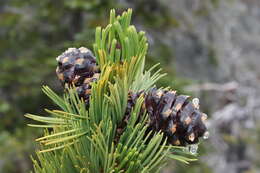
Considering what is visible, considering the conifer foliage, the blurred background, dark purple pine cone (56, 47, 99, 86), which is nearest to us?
the conifer foliage

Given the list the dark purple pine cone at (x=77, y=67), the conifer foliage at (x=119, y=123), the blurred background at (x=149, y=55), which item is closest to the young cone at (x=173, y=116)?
the conifer foliage at (x=119, y=123)

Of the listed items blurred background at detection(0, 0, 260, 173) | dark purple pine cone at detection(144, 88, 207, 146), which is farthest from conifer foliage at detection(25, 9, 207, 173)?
blurred background at detection(0, 0, 260, 173)

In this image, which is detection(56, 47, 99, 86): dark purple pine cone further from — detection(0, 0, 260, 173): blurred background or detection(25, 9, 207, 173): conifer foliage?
detection(0, 0, 260, 173): blurred background

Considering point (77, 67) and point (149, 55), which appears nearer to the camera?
point (77, 67)

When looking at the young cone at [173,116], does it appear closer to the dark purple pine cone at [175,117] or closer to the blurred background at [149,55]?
the dark purple pine cone at [175,117]

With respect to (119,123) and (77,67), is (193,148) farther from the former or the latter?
(77,67)

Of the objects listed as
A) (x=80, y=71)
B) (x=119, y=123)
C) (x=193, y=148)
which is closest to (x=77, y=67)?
(x=80, y=71)
